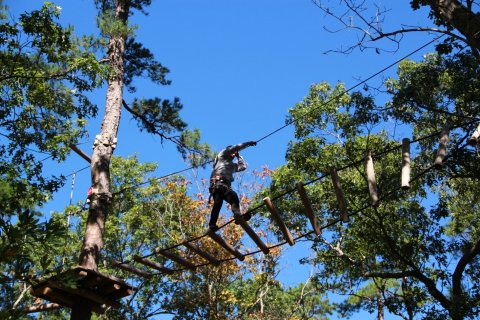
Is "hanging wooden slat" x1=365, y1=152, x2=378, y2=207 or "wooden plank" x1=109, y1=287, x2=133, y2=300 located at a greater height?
"hanging wooden slat" x1=365, y1=152, x2=378, y2=207

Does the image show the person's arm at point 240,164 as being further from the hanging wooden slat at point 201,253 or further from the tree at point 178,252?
the tree at point 178,252

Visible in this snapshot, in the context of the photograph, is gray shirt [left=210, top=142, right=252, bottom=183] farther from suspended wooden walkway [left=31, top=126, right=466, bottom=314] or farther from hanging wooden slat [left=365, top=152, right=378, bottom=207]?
hanging wooden slat [left=365, top=152, right=378, bottom=207]

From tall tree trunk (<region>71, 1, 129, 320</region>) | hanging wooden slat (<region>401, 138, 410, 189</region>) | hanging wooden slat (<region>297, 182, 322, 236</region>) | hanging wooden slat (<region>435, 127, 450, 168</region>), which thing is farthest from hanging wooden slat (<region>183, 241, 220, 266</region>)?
hanging wooden slat (<region>435, 127, 450, 168</region>)

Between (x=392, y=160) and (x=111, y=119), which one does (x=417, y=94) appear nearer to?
(x=392, y=160)

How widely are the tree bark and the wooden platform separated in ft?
15.3

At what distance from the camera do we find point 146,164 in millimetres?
17641

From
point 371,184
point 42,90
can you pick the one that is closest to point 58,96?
point 42,90

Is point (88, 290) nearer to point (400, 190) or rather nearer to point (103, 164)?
point (103, 164)

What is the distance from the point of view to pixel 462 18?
548 centimetres

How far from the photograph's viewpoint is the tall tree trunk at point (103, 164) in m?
6.59

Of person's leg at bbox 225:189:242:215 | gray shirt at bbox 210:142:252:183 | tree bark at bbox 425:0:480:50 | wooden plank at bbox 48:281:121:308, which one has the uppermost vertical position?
tree bark at bbox 425:0:480:50

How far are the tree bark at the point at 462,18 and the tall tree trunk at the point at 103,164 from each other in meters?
4.68

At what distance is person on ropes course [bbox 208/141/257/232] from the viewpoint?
6.39 metres

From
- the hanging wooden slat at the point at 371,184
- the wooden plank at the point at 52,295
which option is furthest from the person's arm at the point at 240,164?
the wooden plank at the point at 52,295
